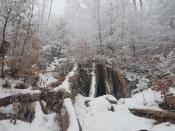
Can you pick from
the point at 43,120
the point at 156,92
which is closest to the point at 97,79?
the point at 156,92

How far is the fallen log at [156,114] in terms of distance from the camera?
9134mm

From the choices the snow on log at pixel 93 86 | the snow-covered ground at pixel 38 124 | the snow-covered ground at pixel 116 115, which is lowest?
the snow-covered ground at pixel 116 115

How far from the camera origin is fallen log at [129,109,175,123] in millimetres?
9134

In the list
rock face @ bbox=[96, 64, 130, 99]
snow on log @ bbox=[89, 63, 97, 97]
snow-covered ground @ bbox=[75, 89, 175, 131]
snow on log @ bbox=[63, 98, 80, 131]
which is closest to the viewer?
snow on log @ bbox=[63, 98, 80, 131]

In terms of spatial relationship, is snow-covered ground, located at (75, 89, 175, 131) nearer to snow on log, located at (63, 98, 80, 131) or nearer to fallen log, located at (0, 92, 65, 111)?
snow on log, located at (63, 98, 80, 131)

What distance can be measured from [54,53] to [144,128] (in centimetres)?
1210

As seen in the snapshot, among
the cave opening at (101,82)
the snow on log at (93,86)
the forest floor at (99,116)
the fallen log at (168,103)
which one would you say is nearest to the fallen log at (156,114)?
the forest floor at (99,116)

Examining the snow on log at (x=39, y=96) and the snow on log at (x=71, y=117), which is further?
the snow on log at (x=39, y=96)

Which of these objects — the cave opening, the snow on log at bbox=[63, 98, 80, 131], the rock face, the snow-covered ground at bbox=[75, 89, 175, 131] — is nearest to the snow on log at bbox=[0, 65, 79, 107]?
the snow on log at bbox=[63, 98, 80, 131]

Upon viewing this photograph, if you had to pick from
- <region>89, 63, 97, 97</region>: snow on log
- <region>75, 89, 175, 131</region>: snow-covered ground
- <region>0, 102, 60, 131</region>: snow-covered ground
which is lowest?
<region>75, 89, 175, 131</region>: snow-covered ground

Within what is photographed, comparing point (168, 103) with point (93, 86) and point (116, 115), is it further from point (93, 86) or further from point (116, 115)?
point (93, 86)

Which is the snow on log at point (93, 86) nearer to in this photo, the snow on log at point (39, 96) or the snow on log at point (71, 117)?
the snow on log at point (39, 96)

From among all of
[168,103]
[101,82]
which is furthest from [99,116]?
[101,82]

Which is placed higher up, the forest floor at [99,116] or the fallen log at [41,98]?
the fallen log at [41,98]
